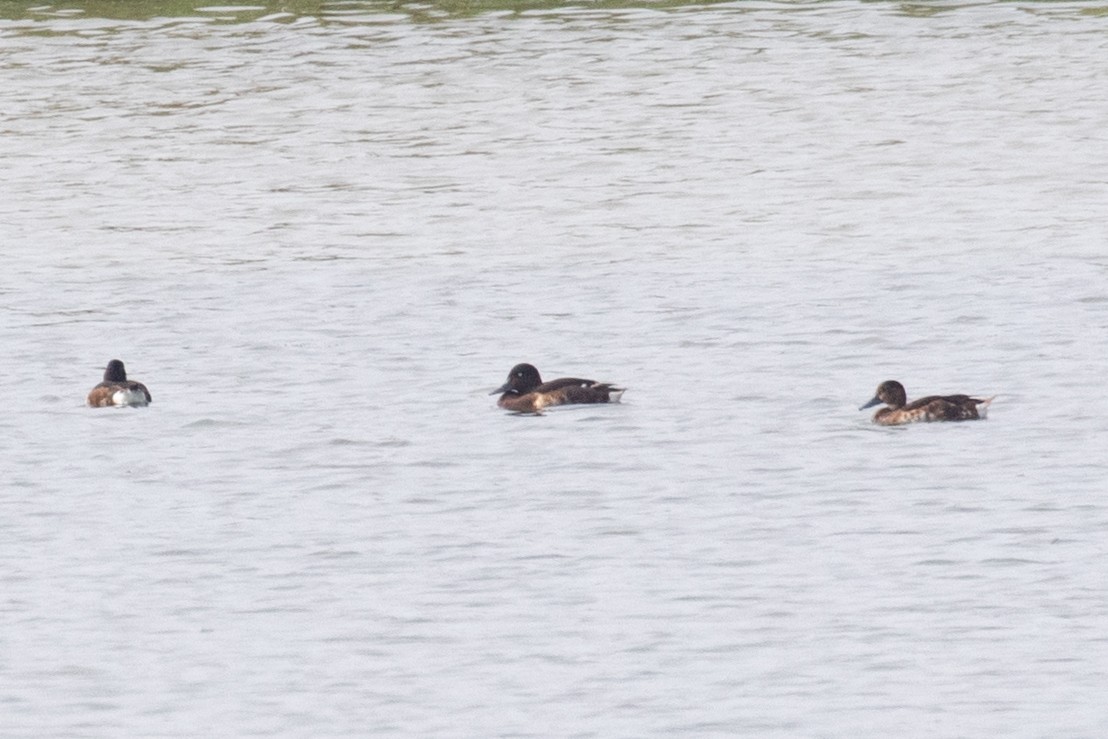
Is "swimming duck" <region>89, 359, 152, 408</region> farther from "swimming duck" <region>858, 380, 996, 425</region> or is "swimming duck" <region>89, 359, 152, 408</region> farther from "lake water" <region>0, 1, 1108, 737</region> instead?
"swimming duck" <region>858, 380, 996, 425</region>

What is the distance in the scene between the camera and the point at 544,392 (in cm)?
1983

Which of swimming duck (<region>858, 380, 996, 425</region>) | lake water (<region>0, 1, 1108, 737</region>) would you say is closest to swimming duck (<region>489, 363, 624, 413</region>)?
lake water (<region>0, 1, 1108, 737</region>)

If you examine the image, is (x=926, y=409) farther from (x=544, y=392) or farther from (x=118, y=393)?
(x=118, y=393)

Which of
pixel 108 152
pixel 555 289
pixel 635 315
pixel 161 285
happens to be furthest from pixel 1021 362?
pixel 108 152

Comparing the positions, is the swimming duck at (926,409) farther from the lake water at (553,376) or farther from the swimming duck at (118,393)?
the swimming duck at (118,393)

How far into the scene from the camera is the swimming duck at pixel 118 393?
65.3 ft

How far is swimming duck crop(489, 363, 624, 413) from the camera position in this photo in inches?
780

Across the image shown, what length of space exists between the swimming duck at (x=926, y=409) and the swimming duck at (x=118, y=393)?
5.70 metres

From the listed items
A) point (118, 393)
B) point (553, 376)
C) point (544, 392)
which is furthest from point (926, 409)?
point (118, 393)

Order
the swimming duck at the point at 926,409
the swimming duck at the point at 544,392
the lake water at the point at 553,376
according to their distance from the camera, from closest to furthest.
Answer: the lake water at the point at 553,376
the swimming duck at the point at 926,409
the swimming duck at the point at 544,392

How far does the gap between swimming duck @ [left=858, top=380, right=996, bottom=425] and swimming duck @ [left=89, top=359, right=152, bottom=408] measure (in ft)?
18.7

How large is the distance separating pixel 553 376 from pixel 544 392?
149cm

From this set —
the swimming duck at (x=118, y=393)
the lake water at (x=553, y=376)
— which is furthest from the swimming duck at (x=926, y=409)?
the swimming duck at (x=118, y=393)

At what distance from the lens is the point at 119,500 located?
17.1 metres
